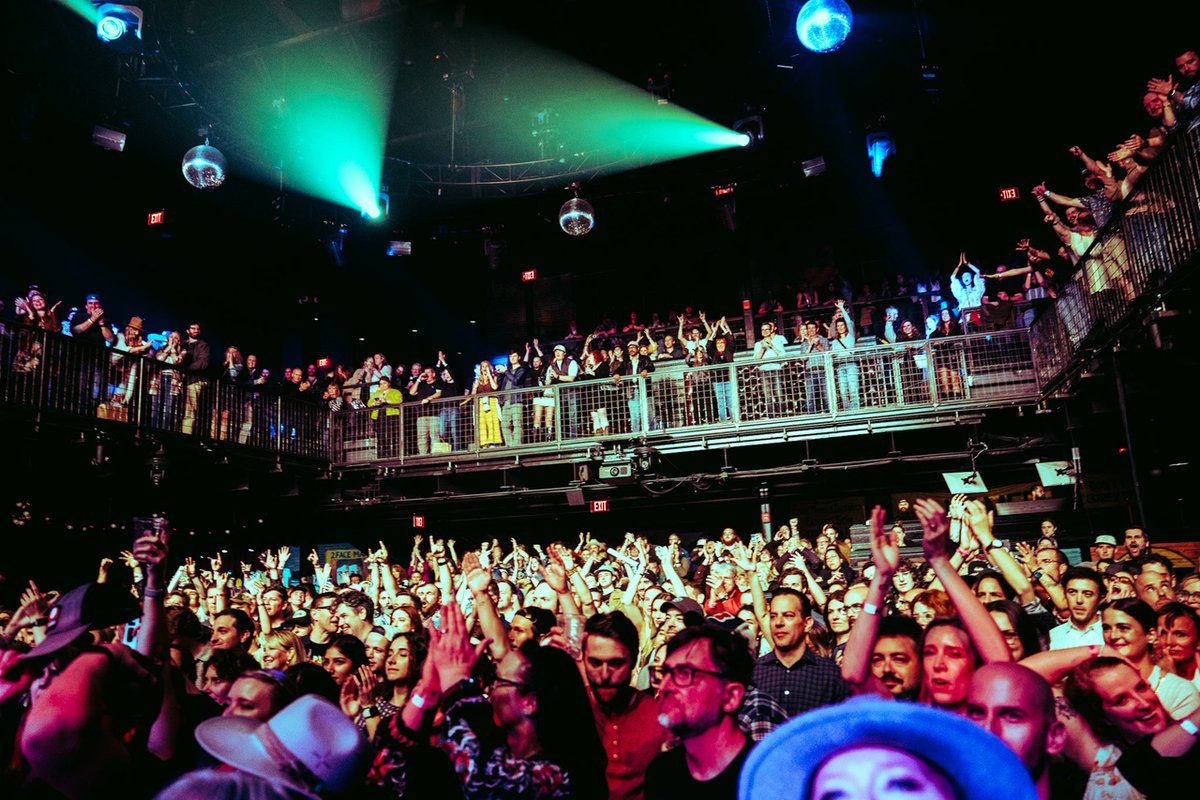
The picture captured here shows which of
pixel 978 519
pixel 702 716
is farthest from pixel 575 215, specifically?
pixel 702 716

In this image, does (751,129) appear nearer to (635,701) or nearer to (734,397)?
(734,397)

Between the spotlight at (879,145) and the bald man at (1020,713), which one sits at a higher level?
the spotlight at (879,145)

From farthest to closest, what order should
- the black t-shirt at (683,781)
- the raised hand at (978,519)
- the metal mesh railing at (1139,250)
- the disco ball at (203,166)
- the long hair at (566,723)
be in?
the disco ball at (203,166) < the metal mesh railing at (1139,250) < the raised hand at (978,519) < the long hair at (566,723) < the black t-shirt at (683,781)

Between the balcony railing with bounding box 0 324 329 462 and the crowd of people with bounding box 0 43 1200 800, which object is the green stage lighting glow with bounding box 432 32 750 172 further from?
the crowd of people with bounding box 0 43 1200 800

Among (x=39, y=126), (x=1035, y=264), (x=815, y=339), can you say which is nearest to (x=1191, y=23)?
(x=1035, y=264)

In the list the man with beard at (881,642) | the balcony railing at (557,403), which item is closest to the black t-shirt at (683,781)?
the man with beard at (881,642)

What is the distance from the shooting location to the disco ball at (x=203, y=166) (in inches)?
454

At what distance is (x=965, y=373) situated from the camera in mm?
13555

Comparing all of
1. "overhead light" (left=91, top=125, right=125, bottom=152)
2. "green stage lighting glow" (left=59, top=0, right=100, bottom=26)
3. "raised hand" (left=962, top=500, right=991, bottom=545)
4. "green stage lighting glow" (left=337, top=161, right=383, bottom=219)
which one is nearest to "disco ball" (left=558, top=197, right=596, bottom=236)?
"green stage lighting glow" (left=337, top=161, right=383, bottom=219)

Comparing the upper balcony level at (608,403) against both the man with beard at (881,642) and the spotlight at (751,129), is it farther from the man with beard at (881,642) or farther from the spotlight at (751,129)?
the man with beard at (881,642)

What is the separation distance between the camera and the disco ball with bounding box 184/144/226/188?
1152 centimetres

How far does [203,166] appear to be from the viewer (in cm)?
1155

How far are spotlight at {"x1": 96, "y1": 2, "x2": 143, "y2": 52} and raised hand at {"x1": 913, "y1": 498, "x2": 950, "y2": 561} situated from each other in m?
12.5

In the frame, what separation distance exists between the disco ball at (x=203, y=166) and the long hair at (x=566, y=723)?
34.3ft
